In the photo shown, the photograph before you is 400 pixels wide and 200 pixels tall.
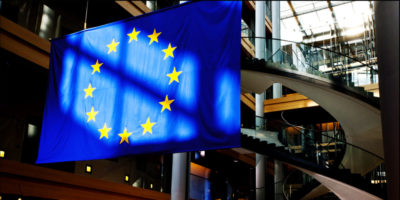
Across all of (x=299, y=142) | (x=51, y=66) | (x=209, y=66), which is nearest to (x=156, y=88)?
(x=209, y=66)

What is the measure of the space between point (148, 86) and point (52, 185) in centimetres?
758

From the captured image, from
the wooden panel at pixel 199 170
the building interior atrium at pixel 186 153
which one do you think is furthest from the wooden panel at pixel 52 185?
the wooden panel at pixel 199 170

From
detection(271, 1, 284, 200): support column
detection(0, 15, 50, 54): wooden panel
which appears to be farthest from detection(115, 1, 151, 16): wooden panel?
detection(271, 1, 284, 200): support column

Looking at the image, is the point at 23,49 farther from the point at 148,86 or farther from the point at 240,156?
the point at 240,156

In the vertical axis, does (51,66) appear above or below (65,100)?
above

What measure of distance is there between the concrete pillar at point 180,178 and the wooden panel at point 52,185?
258 cm

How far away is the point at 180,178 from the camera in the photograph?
16.3 metres

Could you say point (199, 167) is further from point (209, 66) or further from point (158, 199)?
point (209, 66)

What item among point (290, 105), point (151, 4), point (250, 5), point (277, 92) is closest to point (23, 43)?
point (151, 4)

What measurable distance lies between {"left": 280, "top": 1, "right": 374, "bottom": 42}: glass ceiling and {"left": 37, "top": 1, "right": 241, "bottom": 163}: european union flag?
25.4 metres

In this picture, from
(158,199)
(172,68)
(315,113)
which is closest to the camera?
(172,68)

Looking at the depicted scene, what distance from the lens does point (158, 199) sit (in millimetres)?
20219

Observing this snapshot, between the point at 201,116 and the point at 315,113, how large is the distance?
18.8 m

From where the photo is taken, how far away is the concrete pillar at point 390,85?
5.27 m
